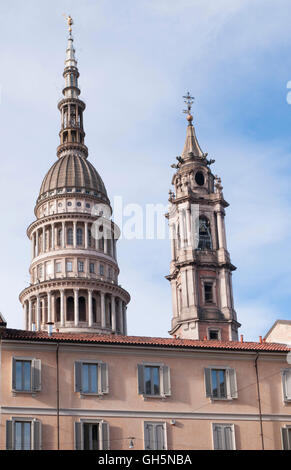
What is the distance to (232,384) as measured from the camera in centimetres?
5353

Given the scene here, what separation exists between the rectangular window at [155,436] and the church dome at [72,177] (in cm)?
7205

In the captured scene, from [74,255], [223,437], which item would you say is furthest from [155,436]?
[74,255]

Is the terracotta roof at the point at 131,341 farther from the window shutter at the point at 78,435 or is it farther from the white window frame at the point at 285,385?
the window shutter at the point at 78,435

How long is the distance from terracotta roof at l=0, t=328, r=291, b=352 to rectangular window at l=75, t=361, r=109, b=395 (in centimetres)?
150

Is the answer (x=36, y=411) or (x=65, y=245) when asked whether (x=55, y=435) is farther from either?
(x=65, y=245)

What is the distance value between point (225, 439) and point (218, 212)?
1874 inches

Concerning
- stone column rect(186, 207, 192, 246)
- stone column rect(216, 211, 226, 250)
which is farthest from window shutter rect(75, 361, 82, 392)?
stone column rect(216, 211, 226, 250)

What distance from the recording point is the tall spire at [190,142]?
334 ft

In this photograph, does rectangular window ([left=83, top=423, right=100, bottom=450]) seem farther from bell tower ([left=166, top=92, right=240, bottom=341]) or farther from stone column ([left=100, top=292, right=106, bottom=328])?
stone column ([left=100, top=292, right=106, bottom=328])

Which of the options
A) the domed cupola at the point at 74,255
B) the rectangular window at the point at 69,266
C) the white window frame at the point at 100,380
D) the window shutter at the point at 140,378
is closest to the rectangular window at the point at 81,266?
the domed cupola at the point at 74,255

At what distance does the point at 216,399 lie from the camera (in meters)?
52.9

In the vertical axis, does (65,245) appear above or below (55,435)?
above

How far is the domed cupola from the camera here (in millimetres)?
110500

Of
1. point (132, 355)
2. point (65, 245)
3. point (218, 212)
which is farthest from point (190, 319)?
point (132, 355)
